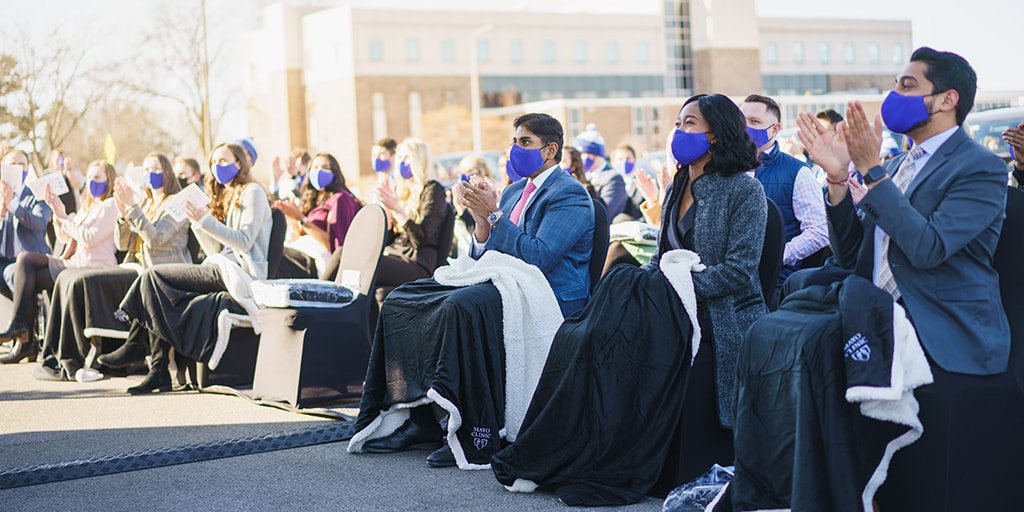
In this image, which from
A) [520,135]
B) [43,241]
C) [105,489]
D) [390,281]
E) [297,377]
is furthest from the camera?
→ [43,241]

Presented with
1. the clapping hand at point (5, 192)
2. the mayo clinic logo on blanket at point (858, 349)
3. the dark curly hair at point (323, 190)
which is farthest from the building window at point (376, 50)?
the mayo clinic logo on blanket at point (858, 349)

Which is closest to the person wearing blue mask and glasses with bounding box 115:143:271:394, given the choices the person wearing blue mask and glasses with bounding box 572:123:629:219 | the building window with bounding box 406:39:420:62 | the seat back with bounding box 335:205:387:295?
the seat back with bounding box 335:205:387:295

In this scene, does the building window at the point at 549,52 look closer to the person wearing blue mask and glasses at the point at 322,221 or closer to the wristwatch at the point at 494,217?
the person wearing blue mask and glasses at the point at 322,221

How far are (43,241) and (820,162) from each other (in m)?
9.42

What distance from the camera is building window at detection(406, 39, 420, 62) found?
218ft

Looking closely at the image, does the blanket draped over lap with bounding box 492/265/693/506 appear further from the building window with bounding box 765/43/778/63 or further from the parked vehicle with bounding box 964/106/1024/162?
the building window with bounding box 765/43/778/63

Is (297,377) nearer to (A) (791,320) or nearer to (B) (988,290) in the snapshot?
Result: (A) (791,320)

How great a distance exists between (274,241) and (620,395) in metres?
4.27

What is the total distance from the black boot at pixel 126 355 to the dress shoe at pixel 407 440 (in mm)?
3686

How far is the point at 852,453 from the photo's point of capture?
3.96 metres

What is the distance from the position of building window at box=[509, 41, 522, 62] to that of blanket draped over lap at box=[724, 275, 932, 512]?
6517 cm

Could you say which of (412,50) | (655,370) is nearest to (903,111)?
(655,370)

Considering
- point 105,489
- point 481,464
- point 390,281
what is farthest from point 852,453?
point 390,281

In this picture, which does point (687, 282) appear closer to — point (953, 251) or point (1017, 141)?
point (953, 251)
